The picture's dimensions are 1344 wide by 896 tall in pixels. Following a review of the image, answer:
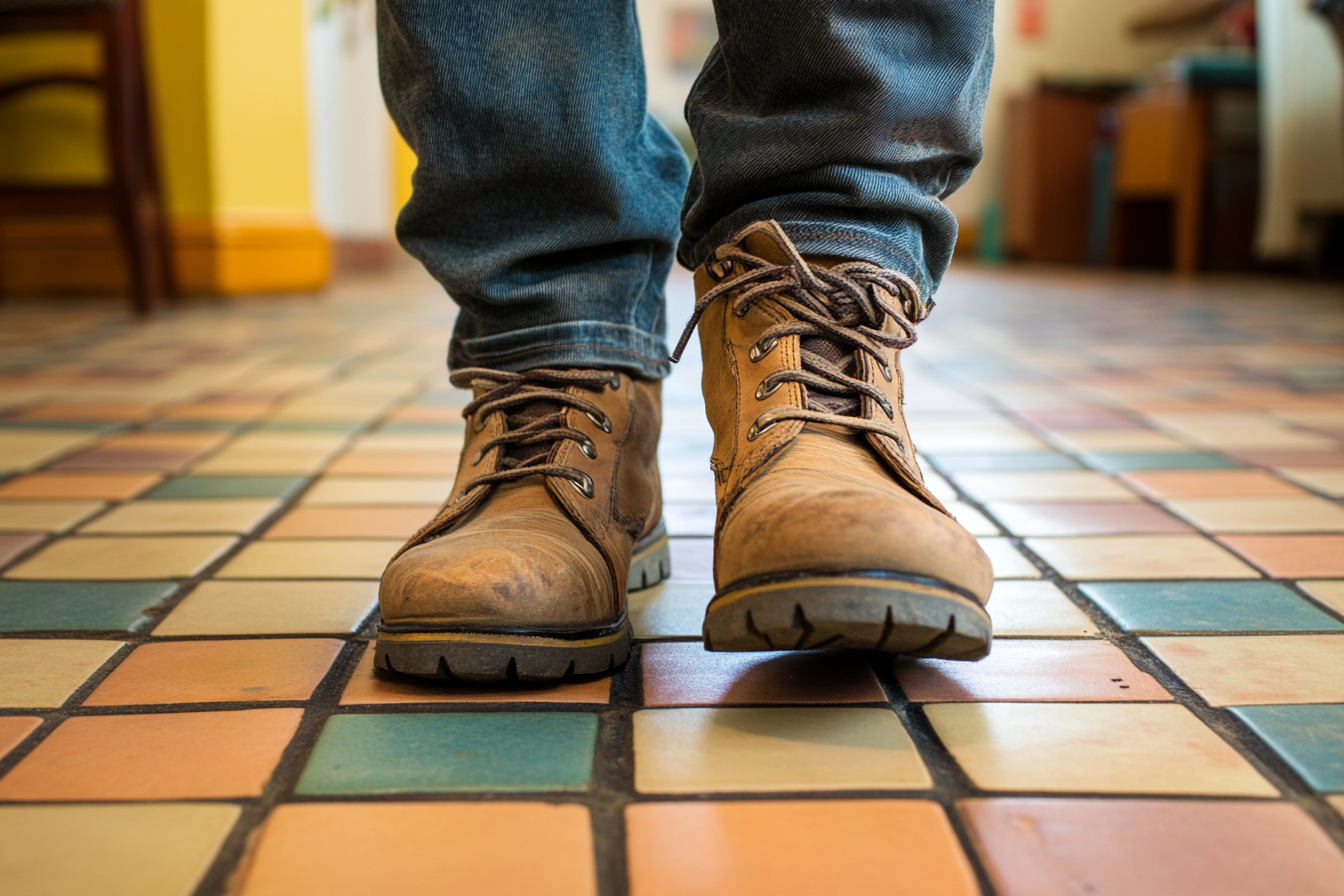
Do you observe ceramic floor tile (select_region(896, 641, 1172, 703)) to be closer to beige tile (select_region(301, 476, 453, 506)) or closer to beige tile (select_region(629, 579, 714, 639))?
beige tile (select_region(629, 579, 714, 639))

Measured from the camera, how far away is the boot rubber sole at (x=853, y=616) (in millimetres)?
533

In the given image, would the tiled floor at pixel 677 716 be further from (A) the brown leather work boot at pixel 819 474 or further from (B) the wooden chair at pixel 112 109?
(B) the wooden chair at pixel 112 109

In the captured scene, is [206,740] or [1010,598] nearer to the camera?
[206,740]

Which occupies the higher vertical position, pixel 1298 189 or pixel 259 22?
pixel 259 22

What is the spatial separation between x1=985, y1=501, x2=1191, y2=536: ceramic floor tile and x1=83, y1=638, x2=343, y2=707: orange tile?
1.89 ft

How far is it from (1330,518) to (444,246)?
0.78 m

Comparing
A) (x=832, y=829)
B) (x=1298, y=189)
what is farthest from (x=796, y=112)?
(x=1298, y=189)

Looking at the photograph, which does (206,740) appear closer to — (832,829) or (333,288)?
(832,829)

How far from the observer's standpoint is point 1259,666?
648 mm

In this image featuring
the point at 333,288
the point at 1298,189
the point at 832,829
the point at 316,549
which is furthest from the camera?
the point at 1298,189

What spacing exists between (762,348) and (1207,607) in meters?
0.35

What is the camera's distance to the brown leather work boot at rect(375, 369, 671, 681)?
0.60 m

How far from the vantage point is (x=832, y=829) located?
0.46m

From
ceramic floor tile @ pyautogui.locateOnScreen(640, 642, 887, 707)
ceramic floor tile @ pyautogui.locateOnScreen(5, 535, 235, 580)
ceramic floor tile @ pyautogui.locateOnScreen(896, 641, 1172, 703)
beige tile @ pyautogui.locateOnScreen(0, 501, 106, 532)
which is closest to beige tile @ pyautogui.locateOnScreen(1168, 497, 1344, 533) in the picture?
ceramic floor tile @ pyautogui.locateOnScreen(896, 641, 1172, 703)
